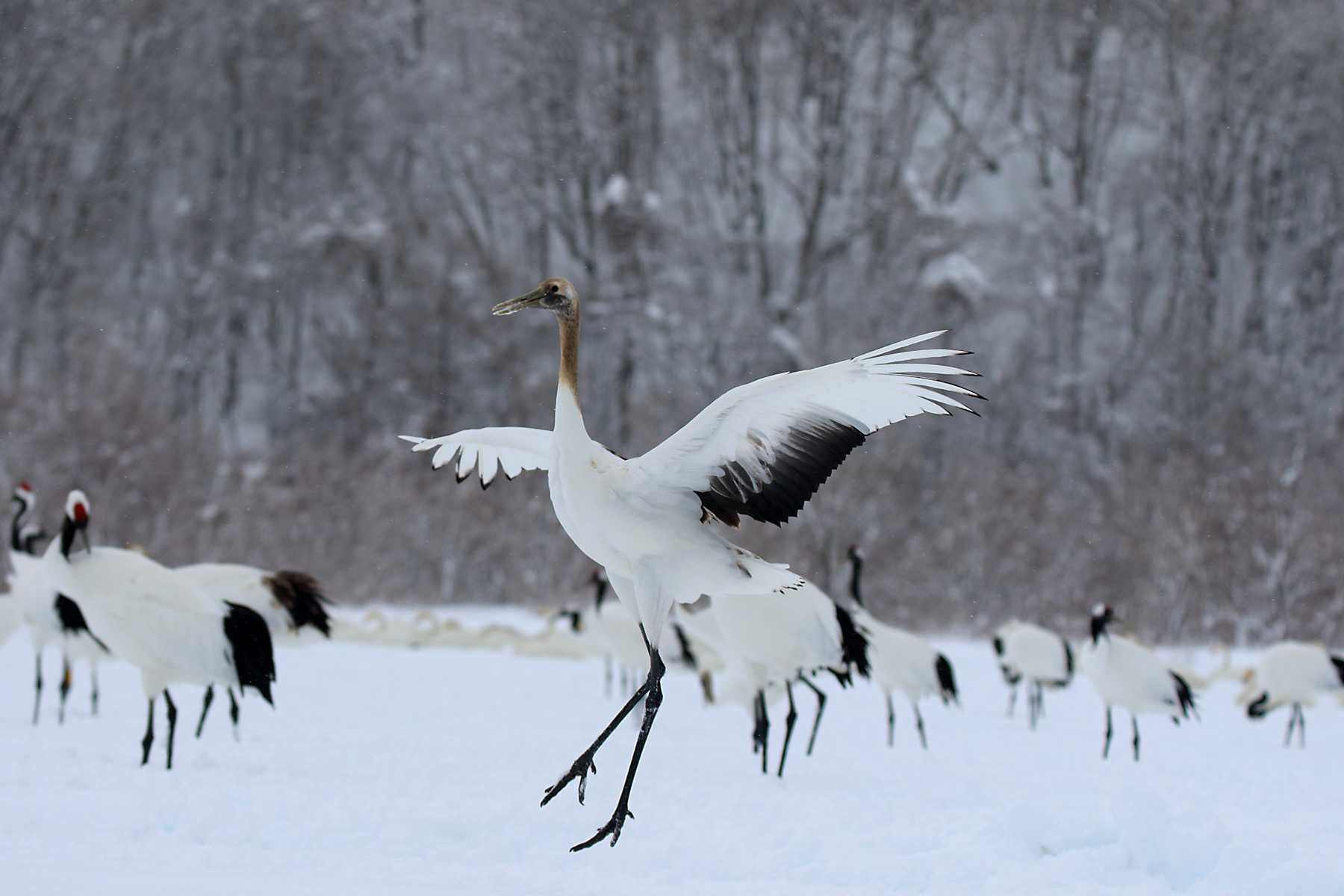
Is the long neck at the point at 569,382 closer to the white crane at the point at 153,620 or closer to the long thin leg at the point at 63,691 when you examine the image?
the white crane at the point at 153,620

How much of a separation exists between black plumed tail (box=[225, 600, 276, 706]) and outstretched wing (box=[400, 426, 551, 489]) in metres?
1.52

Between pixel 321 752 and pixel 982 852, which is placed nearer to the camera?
pixel 982 852

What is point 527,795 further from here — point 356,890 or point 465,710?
point 465,710

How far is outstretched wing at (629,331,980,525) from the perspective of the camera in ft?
12.0

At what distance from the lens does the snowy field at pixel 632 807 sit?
3.79 m

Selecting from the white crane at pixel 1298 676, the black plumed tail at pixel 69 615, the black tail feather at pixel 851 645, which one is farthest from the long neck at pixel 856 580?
the black plumed tail at pixel 69 615

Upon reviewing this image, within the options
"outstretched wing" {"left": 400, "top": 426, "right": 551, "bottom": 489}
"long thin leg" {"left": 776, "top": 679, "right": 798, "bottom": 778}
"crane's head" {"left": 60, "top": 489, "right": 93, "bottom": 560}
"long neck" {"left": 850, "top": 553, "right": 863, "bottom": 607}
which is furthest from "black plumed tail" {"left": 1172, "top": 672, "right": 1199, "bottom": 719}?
"crane's head" {"left": 60, "top": 489, "right": 93, "bottom": 560}

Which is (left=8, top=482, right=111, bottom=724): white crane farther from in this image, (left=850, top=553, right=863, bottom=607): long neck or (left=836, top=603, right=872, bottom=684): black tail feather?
(left=850, top=553, right=863, bottom=607): long neck

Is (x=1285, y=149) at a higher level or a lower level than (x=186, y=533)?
higher

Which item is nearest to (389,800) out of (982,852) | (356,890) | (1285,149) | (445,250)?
(356,890)

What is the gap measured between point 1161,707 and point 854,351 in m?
11.3

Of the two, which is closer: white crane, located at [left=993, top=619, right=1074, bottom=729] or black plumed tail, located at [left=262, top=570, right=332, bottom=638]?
black plumed tail, located at [left=262, top=570, right=332, bottom=638]

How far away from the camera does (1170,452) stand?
19.0 meters

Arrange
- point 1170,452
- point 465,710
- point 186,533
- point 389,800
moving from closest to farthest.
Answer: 1. point 389,800
2. point 465,710
3. point 186,533
4. point 1170,452
